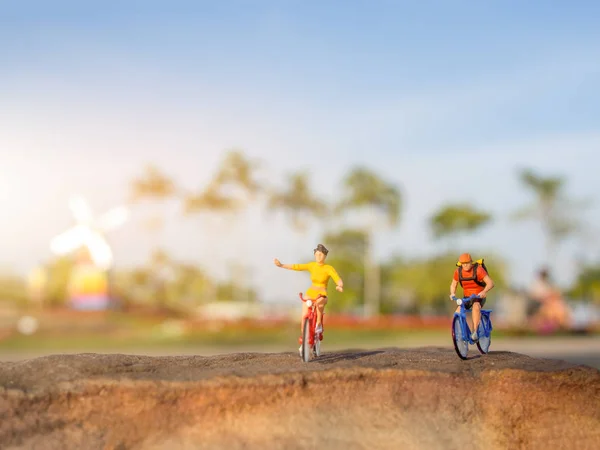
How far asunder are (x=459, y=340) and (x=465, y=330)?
28cm

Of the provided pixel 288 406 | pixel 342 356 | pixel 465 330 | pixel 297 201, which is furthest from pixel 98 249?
pixel 288 406

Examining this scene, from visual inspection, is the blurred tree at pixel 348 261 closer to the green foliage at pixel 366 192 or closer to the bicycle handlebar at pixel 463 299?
the green foliage at pixel 366 192

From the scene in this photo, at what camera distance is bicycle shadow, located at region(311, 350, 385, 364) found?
343 inches

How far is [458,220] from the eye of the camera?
4628 cm

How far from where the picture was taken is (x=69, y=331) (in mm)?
39281

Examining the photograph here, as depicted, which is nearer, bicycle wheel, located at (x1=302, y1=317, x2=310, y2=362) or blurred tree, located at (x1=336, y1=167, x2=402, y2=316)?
bicycle wheel, located at (x1=302, y1=317, x2=310, y2=362)

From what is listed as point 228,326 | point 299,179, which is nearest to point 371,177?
point 299,179

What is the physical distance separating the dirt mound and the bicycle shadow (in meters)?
0.26

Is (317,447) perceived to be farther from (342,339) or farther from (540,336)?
(540,336)

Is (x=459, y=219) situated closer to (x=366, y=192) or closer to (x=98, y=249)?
(x=366, y=192)

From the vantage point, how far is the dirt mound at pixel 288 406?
738cm

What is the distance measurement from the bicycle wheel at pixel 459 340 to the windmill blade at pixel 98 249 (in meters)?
35.0

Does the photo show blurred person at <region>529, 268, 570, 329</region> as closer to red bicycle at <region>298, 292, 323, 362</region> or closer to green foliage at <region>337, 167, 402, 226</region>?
green foliage at <region>337, 167, 402, 226</region>

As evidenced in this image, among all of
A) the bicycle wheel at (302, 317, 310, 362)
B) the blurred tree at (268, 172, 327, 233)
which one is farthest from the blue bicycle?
the blurred tree at (268, 172, 327, 233)
